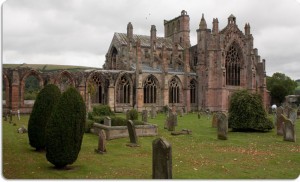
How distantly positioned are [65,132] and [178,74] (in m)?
36.9

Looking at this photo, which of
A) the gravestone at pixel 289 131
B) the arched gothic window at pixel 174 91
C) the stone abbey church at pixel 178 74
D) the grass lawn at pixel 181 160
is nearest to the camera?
the grass lawn at pixel 181 160

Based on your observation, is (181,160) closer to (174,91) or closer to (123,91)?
(123,91)

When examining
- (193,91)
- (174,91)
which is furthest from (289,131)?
(193,91)

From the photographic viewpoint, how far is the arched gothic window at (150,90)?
44.1 m

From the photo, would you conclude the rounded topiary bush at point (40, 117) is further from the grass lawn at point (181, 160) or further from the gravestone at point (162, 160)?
the gravestone at point (162, 160)

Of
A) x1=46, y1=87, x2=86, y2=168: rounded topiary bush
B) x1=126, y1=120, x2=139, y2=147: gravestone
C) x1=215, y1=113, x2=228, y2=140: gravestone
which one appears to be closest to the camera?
x1=46, y1=87, x2=86, y2=168: rounded topiary bush

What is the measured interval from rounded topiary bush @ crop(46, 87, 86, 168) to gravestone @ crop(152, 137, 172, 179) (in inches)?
115

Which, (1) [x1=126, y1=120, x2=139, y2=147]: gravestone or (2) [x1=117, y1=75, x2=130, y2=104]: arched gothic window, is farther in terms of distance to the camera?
(2) [x1=117, y1=75, x2=130, y2=104]: arched gothic window

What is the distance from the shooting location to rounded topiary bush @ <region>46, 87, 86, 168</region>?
10.3 metres

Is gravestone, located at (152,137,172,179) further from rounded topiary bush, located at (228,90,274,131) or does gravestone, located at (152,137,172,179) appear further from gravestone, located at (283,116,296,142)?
rounded topiary bush, located at (228,90,274,131)

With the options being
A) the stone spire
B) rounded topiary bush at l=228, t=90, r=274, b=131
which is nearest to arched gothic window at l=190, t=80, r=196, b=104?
the stone spire

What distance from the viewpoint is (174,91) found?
4634cm

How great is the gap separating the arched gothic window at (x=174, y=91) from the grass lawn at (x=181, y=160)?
29.1m

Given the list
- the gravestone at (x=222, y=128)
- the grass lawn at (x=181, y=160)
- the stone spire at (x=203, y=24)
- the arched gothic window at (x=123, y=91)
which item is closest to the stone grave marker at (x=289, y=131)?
the grass lawn at (x=181, y=160)
